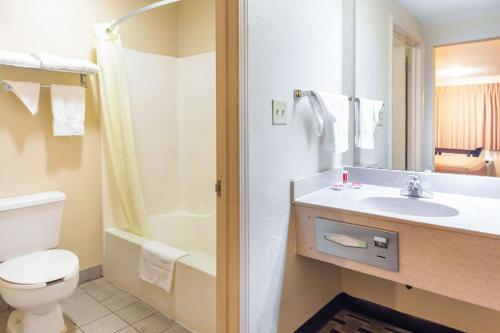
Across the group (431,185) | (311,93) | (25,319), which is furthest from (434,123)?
(25,319)

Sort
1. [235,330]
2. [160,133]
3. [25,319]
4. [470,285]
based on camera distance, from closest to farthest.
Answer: [470,285] < [235,330] < [25,319] < [160,133]

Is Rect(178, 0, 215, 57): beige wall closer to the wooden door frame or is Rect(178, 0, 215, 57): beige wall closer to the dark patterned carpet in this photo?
the wooden door frame

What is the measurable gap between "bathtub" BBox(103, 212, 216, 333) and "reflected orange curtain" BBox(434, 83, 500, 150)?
1.45m

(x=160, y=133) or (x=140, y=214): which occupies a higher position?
(x=160, y=133)

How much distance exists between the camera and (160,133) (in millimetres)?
2906

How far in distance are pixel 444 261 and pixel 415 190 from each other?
55 cm

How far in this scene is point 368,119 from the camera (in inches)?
84.0

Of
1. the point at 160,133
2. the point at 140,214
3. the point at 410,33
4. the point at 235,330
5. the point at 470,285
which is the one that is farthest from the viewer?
the point at 160,133

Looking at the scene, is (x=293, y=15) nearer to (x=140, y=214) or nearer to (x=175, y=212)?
(x=140, y=214)

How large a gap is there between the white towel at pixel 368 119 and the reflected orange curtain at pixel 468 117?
34 cm

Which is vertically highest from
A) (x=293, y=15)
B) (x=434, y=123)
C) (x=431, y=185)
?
(x=293, y=15)

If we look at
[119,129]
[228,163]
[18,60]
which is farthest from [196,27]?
[228,163]

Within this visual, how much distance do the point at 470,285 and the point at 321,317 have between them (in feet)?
3.08

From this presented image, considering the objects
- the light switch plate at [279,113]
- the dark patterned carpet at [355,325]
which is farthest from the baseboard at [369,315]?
the light switch plate at [279,113]
